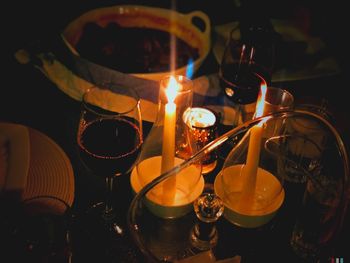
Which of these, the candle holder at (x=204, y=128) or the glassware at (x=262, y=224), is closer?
the glassware at (x=262, y=224)

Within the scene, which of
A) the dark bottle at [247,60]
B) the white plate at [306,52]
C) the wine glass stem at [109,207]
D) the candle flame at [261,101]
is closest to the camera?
the candle flame at [261,101]

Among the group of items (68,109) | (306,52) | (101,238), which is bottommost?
(101,238)

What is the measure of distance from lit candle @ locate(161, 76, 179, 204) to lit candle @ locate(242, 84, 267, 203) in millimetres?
137

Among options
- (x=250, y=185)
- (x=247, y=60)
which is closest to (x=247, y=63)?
(x=247, y=60)

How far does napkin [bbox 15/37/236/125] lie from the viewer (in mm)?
1028

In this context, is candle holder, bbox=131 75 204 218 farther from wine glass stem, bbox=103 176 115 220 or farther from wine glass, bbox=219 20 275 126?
wine glass, bbox=219 20 275 126

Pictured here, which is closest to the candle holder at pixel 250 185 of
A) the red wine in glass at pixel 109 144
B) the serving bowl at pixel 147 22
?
the red wine in glass at pixel 109 144

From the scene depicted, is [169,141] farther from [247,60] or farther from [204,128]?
[247,60]

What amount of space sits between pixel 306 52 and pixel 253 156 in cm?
68

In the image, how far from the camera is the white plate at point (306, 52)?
3.83 feet

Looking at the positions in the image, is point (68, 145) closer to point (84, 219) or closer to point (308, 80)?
point (84, 219)

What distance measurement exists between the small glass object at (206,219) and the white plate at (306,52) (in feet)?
1.80

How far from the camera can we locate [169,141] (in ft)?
2.40

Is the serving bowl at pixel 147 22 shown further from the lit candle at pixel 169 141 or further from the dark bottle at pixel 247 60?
the lit candle at pixel 169 141
